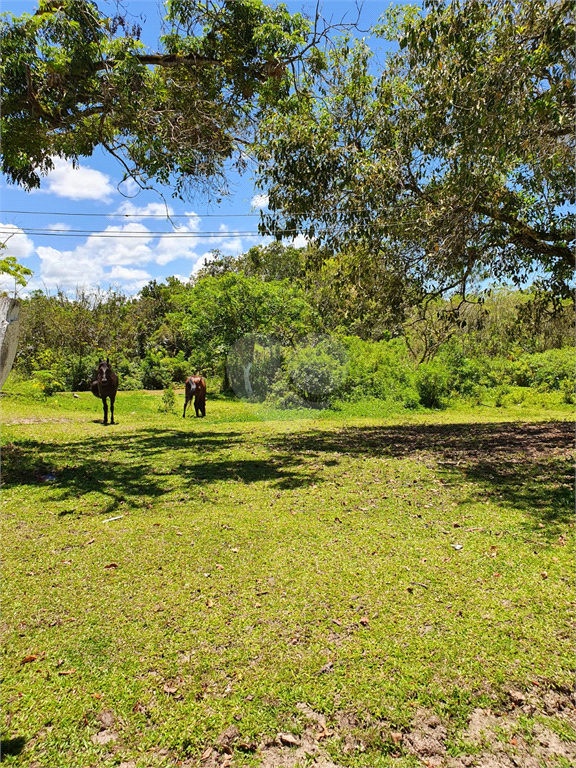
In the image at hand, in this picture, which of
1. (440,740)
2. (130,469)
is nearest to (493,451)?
(130,469)

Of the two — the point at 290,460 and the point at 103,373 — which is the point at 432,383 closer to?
the point at 290,460

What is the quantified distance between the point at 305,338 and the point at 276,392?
332 cm

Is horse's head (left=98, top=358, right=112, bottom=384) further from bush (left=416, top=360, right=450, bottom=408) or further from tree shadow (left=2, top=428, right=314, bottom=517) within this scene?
bush (left=416, top=360, right=450, bottom=408)

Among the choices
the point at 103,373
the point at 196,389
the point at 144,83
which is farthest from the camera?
the point at 196,389

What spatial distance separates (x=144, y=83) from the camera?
711cm

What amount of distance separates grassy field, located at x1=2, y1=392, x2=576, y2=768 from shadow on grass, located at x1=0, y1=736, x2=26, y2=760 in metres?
0.02

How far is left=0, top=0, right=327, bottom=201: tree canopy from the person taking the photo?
6.86 m

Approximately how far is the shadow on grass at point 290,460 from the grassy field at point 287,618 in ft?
0.26

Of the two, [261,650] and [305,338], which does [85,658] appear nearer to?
[261,650]

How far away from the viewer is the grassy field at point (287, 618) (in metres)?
2.44

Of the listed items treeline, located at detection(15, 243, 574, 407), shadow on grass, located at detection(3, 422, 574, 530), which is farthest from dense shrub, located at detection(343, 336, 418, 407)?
shadow on grass, located at detection(3, 422, 574, 530)

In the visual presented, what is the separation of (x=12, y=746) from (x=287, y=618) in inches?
68.9

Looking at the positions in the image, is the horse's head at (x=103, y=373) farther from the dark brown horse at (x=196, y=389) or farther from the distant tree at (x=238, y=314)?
the distant tree at (x=238, y=314)

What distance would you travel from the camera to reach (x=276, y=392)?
714 inches
